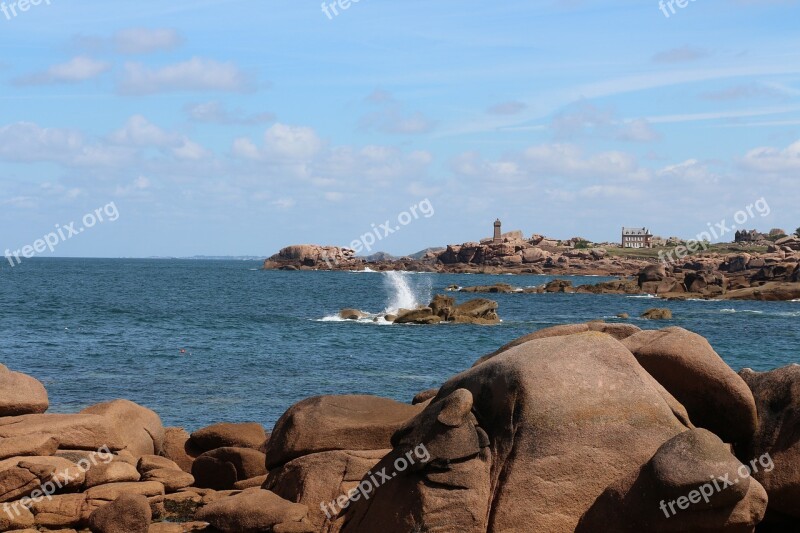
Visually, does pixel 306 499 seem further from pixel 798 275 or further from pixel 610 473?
pixel 798 275

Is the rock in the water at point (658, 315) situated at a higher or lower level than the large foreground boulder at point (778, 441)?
lower

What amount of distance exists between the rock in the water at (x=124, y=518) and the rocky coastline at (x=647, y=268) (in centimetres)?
8744

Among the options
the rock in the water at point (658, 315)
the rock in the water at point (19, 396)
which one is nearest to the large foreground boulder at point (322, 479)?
the rock in the water at point (19, 396)

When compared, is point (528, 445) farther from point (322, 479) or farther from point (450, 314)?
point (450, 314)

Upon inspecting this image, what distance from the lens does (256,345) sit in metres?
46.6

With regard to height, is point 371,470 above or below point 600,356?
below

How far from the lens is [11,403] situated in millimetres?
16562

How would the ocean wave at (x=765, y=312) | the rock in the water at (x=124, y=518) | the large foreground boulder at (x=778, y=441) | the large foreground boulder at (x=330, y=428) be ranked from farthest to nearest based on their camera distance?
1. the ocean wave at (x=765, y=312)
2. the large foreground boulder at (x=330, y=428)
3. the rock in the water at (x=124, y=518)
4. the large foreground boulder at (x=778, y=441)

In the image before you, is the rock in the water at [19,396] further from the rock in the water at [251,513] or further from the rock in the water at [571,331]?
the rock in the water at [571,331]

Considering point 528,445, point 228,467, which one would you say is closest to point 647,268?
point 228,467

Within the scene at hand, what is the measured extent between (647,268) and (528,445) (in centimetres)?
10565

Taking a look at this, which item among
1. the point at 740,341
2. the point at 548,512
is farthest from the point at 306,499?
the point at 740,341

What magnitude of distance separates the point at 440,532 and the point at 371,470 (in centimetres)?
184

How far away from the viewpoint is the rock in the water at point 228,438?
17.6m
